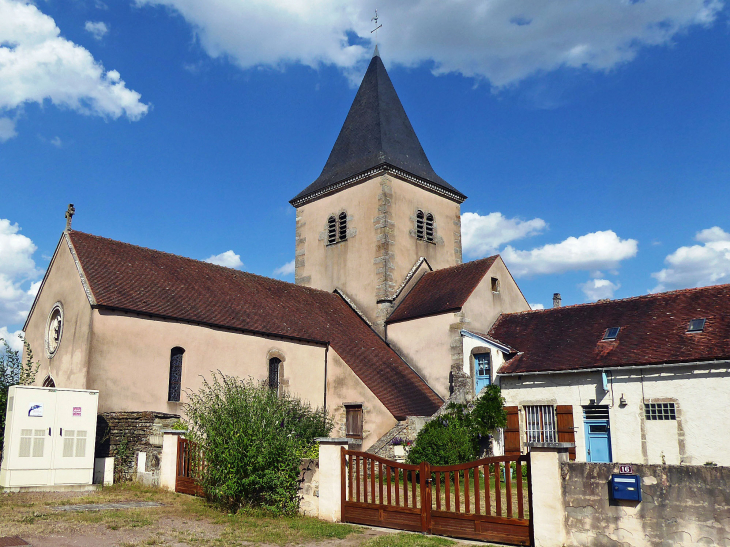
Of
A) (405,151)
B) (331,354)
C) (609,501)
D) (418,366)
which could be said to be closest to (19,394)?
(331,354)

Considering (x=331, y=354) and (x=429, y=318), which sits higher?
(x=429, y=318)

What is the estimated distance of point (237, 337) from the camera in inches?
769

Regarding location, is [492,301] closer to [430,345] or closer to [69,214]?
[430,345]

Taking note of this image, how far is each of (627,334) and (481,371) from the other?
4866 millimetres

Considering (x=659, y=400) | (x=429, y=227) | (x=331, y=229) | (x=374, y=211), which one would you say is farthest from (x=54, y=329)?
(x=659, y=400)

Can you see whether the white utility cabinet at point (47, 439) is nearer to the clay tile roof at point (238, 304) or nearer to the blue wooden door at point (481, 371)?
the clay tile roof at point (238, 304)

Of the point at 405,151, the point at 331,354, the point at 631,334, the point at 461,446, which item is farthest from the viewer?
the point at 405,151

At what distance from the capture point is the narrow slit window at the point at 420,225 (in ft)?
90.0

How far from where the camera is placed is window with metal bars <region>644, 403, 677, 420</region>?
16438mm

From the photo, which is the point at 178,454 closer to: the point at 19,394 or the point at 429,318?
the point at 19,394

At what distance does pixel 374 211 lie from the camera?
2641cm

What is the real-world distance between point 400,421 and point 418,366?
4.29m

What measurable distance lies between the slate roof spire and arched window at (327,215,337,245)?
1.40 meters

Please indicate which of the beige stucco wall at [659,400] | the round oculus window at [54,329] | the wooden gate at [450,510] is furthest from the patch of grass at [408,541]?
the round oculus window at [54,329]
